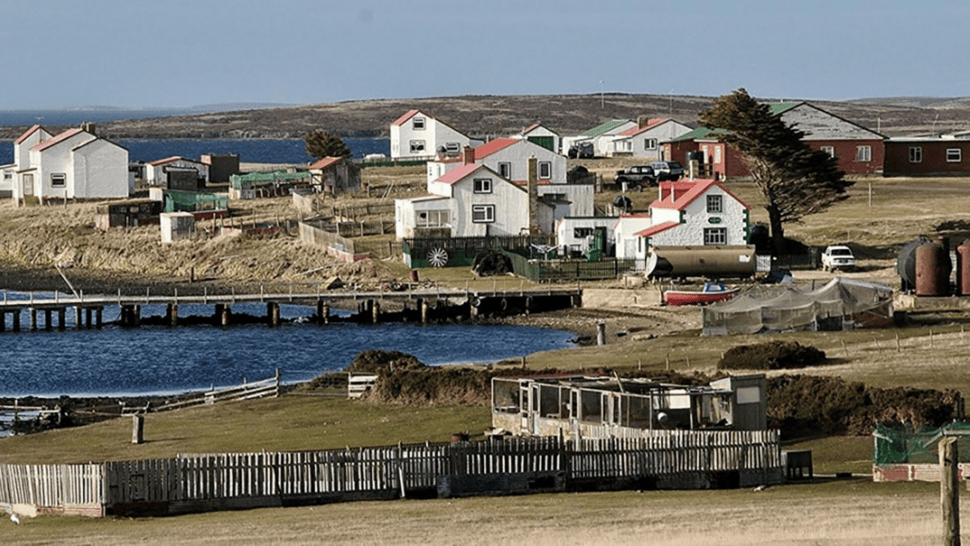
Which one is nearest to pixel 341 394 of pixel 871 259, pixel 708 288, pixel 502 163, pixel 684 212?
pixel 708 288

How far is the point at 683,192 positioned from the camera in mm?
93000

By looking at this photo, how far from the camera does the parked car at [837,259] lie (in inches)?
3506

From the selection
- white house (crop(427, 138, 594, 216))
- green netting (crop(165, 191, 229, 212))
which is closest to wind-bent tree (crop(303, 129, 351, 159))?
green netting (crop(165, 191, 229, 212))

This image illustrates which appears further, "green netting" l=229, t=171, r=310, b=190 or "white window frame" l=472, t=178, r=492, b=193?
"green netting" l=229, t=171, r=310, b=190

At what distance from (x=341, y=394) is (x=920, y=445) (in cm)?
2375

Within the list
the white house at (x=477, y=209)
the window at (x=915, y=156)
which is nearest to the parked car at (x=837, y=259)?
the white house at (x=477, y=209)

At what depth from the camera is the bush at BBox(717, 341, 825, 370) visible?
5766 cm

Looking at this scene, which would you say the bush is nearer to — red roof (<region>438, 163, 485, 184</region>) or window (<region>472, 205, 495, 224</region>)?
window (<region>472, 205, 495, 224</region>)

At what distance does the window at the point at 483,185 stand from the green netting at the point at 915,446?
212ft

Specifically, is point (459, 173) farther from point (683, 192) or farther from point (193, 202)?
point (193, 202)

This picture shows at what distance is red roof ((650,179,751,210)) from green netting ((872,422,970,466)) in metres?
51.4

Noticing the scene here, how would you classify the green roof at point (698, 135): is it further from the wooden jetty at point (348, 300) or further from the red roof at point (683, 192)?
the wooden jetty at point (348, 300)

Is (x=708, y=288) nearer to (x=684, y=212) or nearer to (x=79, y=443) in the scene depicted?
(x=684, y=212)

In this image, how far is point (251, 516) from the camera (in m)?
36.4
